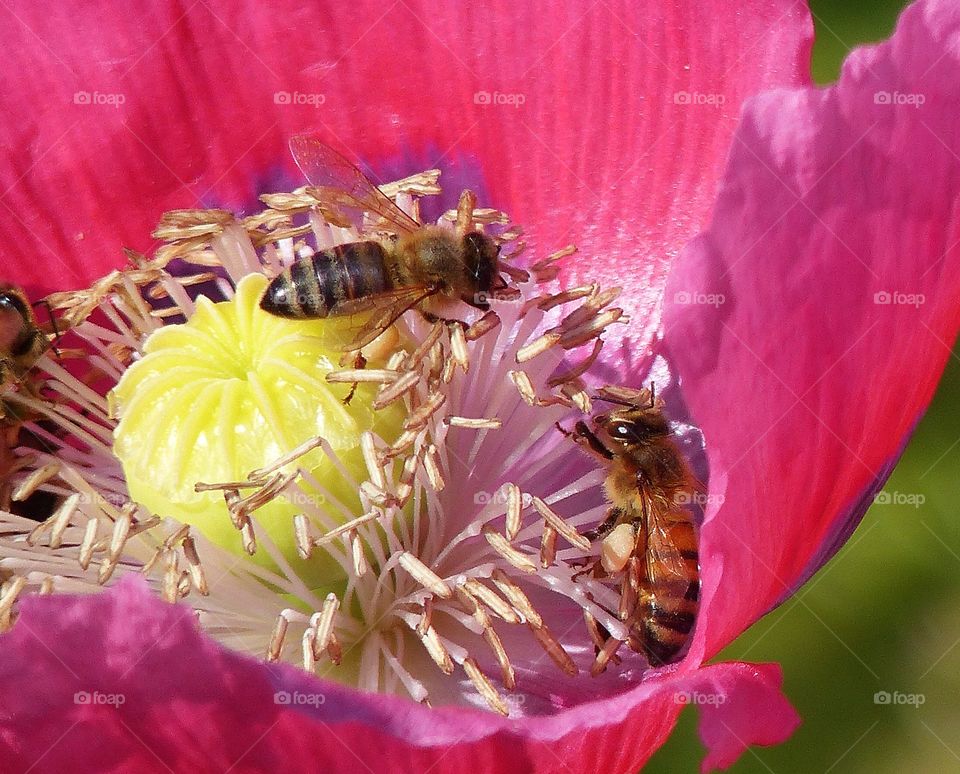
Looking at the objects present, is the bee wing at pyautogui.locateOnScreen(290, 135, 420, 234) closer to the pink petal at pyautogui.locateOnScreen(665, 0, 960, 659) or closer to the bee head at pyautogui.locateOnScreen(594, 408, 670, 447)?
the bee head at pyautogui.locateOnScreen(594, 408, 670, 447)

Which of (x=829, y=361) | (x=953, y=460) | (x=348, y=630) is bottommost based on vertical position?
(x=953, y=460)

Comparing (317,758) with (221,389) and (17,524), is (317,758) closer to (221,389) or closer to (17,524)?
(221,389)

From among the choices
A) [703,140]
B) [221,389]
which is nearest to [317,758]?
[221,389]

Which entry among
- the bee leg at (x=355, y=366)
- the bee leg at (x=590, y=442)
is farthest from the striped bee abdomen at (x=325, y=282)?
the bee leg at (x=590, y=442)

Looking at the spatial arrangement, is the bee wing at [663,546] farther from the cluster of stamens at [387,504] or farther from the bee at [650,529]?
the cluster of stamens at [387,504]

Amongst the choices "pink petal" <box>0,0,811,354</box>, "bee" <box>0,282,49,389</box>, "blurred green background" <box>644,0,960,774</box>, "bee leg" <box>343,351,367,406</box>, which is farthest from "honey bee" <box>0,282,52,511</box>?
"blurred green background" <box>644,0,960,774</box>

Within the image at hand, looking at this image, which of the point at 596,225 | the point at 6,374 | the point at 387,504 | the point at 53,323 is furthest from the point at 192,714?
the point at 596,225

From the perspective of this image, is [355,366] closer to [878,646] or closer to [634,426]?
[634,426]
